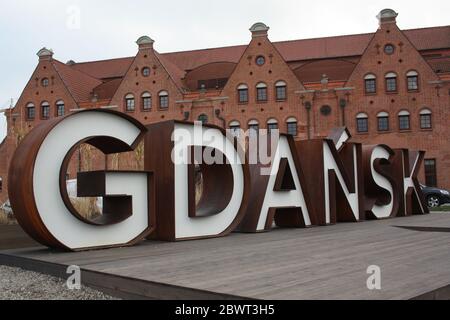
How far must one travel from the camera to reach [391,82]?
3288cm

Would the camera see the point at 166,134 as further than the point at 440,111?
No

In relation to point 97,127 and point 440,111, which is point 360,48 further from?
point 97,127

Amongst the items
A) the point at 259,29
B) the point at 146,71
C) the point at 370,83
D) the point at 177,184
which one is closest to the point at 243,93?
the point at 259,29

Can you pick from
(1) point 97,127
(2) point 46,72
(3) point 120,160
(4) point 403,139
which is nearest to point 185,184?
(1) point 97,127

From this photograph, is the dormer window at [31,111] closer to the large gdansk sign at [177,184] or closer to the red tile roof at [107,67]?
the red tile roof at [107,67]

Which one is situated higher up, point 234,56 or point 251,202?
point 234,56

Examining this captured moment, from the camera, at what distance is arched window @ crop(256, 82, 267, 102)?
3506 centimetres

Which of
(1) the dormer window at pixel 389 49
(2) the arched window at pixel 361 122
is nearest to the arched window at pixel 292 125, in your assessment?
(2) the arched window at pixel 361 122

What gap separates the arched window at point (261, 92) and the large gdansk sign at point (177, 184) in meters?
22.8

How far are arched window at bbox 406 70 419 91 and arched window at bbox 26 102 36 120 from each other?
28208 mm

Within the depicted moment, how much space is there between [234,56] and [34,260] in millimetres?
41101

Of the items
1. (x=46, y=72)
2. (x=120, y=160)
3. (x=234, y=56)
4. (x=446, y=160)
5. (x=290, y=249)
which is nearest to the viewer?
(x=290, y=249)

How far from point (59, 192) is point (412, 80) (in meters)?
30.0

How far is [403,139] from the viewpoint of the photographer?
3219cm
